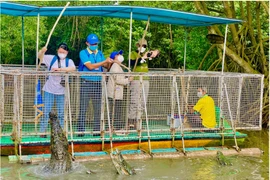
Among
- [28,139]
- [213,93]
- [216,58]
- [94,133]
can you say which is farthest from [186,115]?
[216,58]

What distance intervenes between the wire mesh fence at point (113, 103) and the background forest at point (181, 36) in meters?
2.97

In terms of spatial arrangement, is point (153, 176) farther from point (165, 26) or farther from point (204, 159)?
point (165, 26)

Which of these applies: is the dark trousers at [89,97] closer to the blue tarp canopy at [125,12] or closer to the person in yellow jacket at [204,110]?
the blue tarp canopy at [125,12]

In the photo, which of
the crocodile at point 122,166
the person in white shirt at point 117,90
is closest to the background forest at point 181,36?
the person in white shirt at point 117,90

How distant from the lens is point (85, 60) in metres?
9.74

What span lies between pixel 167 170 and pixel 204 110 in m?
1.88

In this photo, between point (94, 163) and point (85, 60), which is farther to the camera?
point (85, 60)

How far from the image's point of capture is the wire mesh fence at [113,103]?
9.23 m

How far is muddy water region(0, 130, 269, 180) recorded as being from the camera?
8.29 metres

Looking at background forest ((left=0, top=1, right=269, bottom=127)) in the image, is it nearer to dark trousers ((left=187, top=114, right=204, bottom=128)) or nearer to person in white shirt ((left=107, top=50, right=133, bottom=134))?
person in white shirt ((left=107, top=50, right=133, bottom=134))

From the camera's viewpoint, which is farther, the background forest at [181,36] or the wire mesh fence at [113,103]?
the background forest at [181,36]

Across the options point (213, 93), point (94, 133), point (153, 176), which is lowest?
point (153, 176)

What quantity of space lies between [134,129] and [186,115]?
3.64ft

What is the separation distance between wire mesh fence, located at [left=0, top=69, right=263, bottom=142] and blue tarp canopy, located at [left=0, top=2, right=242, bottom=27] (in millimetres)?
1296
